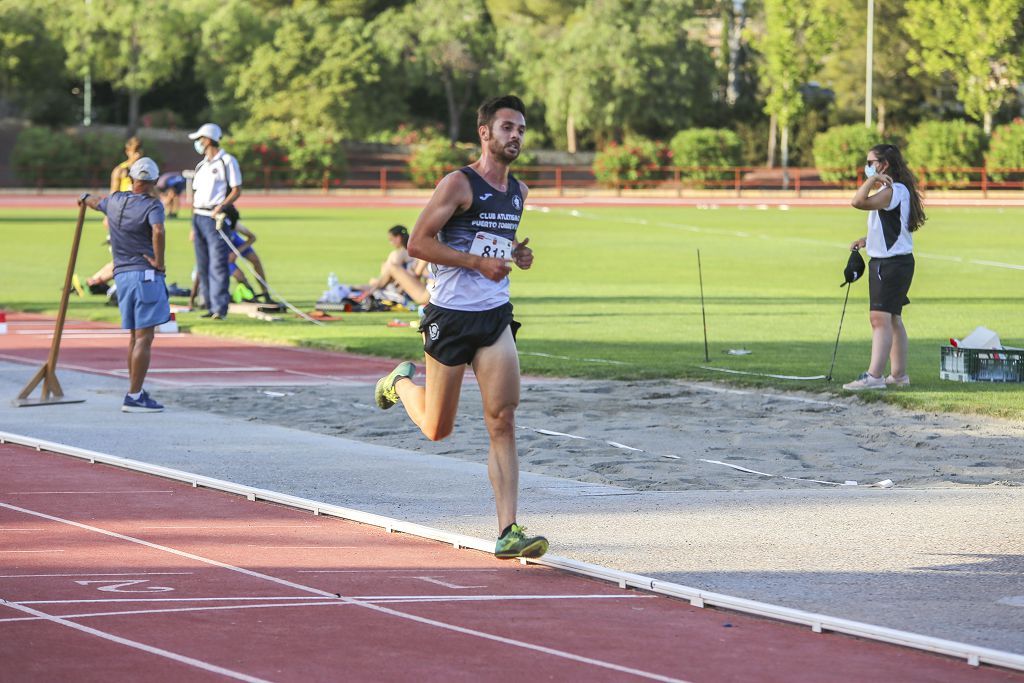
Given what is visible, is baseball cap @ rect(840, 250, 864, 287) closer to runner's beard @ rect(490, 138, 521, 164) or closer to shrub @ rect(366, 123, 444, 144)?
runner's beard @ rect(490, 138, 521, 164)

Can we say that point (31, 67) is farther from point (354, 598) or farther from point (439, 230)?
point (354, 598)

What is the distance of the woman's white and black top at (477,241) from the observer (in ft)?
26.2

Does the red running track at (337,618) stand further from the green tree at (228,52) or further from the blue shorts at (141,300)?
the green tree at (228,52)

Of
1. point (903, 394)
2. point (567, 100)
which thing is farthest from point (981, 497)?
point (567, 100)

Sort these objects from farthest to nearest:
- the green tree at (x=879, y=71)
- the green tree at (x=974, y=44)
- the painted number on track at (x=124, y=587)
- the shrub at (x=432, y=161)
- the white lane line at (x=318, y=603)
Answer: the green tree at (x=879, y=71), the green tree at (x=974, y=44), the shrub at (x=432, y=161), the painted number on track at (x=124, y=587), the white lane line at (x=318, y=603)

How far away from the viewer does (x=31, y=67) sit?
79188mm

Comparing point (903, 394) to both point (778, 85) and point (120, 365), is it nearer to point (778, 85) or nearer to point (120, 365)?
point (120, 365)

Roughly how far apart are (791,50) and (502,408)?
6628 centimetres

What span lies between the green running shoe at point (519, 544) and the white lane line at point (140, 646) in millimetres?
2009

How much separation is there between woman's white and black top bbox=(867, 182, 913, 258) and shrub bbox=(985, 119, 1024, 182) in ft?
166

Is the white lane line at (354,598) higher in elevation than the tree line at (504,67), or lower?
lower

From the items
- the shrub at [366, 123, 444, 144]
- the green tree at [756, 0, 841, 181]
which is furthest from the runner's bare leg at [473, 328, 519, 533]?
the shrub at [366, 123, 444, 144]

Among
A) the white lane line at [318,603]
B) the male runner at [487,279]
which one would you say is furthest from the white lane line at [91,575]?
the male runner at [487,279]

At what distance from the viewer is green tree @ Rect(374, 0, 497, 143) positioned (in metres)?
81.2
